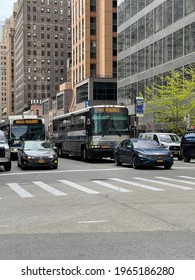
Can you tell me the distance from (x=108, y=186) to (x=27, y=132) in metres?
20.2

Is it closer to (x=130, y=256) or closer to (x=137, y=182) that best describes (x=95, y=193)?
(x=137, y=182)

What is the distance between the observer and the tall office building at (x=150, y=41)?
52.2 metres

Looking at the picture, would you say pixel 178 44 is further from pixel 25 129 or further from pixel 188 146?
pixel 188 146

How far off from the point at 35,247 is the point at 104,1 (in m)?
91.6

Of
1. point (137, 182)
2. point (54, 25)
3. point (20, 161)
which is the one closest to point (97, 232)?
point (137, 182)

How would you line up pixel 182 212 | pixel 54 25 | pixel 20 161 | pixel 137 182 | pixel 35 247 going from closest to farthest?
pixel 35 247 → pixel 182 212 → pixel 137 182 → pixel 20 161 → pixel 54 25

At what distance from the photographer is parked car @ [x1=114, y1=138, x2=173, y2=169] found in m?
22.3

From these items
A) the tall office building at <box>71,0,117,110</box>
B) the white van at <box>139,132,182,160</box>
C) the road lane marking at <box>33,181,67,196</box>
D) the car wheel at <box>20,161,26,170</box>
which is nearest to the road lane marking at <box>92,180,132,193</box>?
the road lane marking at <box>33,181,67,196</box>

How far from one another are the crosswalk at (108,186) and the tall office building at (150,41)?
35.5m

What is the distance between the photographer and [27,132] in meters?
34.4

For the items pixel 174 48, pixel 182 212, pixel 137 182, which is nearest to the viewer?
pixel 182 212

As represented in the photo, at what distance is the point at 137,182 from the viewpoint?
16188 millimetres

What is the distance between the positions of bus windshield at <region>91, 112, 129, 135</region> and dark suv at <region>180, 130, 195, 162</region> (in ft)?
12.1

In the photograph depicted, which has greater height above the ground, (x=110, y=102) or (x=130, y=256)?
(x=110, y=102)
